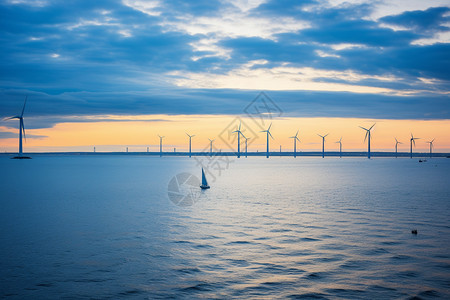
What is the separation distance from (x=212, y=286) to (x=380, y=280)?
25.0 ft

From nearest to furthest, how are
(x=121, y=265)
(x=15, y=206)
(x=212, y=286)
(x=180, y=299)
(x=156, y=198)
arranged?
(x=180, y=299)
(x=212, y=286)
(x=121, y=265)
(x=15, y=206)
(x=156, y=198)

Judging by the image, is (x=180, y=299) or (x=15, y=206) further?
(x=15, y=206)

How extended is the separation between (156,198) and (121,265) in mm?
33374

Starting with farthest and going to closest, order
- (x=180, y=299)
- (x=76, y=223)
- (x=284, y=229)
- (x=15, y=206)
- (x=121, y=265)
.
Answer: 1. (x=15, y=206)
2. (x=76, y=223)
3. (x=284, y=229)
4. (x=121, y=265)
5. (x=180, y=299)

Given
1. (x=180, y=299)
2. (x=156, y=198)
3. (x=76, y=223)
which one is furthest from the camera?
(x=156, y=198)

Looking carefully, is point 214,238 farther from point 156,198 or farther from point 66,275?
point 156,198

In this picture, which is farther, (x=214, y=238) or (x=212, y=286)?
(x=214, y=238)

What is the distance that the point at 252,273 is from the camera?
63.0 feet

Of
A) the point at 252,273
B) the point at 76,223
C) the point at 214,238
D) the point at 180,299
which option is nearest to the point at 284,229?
the point at 214,238

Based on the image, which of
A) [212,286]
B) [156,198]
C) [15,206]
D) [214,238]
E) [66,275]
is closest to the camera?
[212,286]

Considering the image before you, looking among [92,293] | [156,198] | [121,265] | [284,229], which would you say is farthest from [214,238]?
[156,198]

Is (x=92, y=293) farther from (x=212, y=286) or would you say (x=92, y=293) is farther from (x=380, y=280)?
(x=380, y=280)

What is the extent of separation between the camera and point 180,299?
52.4ft

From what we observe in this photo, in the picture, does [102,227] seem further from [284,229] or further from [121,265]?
[284,229]
